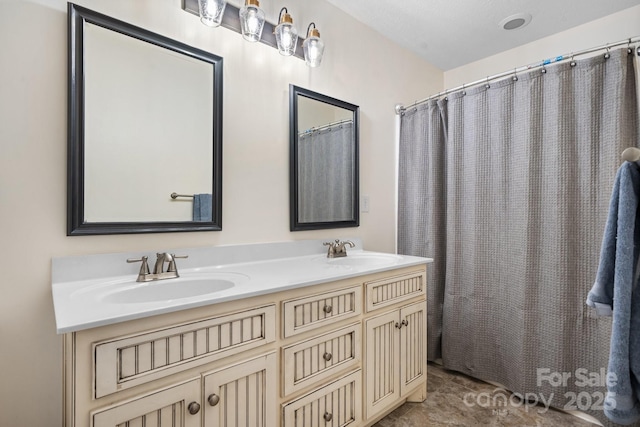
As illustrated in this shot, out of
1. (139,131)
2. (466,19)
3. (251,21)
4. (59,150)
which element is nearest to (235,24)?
(251,21)

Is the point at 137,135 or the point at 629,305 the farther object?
the point at 137,135

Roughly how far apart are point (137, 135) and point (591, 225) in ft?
7.18

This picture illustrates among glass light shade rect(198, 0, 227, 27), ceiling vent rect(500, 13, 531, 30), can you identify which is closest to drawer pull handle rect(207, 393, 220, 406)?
glass light shade rect(198, 0, 227, 27)

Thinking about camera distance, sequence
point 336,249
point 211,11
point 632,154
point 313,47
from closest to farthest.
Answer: point 632,154 < point 211,11 < point 313,47 < point 336,249

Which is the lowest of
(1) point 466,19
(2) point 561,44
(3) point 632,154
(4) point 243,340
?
(4) point 243,340

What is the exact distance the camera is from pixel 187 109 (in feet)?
4.73

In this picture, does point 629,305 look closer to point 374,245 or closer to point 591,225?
point 591,225

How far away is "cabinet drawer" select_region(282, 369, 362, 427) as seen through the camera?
1.19 meters

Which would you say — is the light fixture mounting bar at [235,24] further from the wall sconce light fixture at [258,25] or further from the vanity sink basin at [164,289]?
the vanity sink basin at [164,289]

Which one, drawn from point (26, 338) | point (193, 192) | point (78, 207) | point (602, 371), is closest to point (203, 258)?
point (193, 192)

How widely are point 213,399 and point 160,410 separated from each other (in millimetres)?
148

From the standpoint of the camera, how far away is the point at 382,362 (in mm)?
1520

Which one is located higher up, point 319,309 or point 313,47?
point 313,47

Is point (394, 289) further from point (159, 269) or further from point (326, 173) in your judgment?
point (159, 269)
